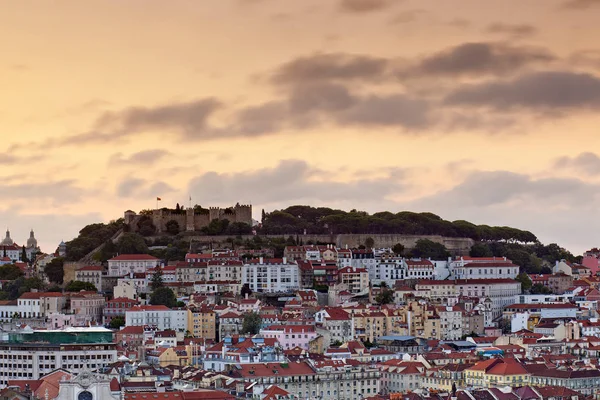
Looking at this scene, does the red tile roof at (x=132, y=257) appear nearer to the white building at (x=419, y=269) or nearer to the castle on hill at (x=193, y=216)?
the castle on hill at (x=193, y=216)

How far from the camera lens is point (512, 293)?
269 feet

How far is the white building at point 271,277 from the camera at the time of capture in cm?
8006

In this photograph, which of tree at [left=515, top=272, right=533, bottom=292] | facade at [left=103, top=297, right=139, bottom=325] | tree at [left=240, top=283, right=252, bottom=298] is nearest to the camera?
facade at [left=103, top=297, right=139, bottom=325]

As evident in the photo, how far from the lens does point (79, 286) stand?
7956 centimetres

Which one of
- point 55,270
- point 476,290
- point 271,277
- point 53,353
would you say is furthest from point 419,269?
point 53,353

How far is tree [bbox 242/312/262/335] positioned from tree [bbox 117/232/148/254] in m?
16.6

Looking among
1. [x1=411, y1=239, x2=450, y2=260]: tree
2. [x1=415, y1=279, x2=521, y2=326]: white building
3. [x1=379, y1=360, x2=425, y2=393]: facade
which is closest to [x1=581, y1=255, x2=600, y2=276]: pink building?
[x1=411, y1=239, x2=450, y2=260]: tree

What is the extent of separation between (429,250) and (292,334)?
72.3 ft

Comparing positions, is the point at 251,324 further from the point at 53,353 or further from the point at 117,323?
the point at 53,353

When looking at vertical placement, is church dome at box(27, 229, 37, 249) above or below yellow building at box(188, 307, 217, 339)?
above

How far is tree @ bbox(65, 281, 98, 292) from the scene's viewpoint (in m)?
79.4

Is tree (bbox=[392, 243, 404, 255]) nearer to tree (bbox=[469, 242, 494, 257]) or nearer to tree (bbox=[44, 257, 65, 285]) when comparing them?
tree (bbox=[469, 242, 494, 257])

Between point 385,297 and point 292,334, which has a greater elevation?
point 385,297

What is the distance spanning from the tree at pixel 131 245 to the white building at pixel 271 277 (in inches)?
340
